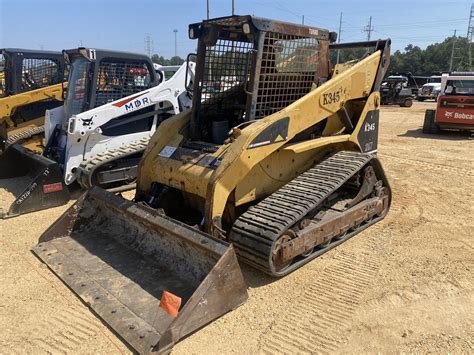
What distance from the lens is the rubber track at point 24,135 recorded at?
304 inches

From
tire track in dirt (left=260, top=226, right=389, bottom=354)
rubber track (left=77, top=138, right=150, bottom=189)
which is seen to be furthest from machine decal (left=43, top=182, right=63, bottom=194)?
tire track in dirt (left=260, top=226, right=389, bottom=354)

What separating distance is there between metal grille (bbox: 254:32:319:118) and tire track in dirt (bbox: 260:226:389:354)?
1.72 meters

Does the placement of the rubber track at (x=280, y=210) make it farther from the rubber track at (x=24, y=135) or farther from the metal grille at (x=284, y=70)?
the rubber track at (x=24, y=135)

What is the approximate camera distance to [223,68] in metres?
4.63

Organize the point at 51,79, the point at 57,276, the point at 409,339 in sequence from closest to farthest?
the point at 409,339
the point at 57,276
the point at 51,79

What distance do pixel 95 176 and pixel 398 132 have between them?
1051 centimetres

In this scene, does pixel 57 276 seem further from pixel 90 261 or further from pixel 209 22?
pixel 209 22

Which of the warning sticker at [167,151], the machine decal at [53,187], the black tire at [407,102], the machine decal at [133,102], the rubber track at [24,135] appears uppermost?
the machine decal at [133,102]

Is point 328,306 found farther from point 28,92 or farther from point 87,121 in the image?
point 28,92

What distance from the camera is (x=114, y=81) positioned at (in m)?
6.75

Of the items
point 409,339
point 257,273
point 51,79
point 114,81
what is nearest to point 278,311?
point 257,273

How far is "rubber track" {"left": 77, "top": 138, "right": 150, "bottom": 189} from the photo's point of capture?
231 inches

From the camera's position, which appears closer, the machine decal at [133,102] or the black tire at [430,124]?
the machine decal at [133,102]

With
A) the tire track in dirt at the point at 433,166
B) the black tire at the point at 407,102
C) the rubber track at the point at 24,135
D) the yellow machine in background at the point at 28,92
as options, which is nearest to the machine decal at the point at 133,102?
the yellow machine in background at the point at 28,92
